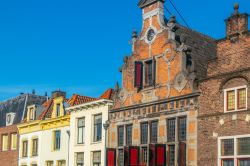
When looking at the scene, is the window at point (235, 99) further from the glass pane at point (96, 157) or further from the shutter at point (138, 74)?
the glass pane at point (96, 157)

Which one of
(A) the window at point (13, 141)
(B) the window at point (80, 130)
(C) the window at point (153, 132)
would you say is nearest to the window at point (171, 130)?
(C) the window at point (153, 132)

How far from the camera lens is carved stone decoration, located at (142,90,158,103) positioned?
3515 cm

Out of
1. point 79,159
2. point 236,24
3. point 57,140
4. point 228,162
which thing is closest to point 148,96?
point 228,162

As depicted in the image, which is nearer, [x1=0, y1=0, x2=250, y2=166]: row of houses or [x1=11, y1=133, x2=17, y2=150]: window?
[x1=0, y1=0, x2=250, y2=166]: row of houses

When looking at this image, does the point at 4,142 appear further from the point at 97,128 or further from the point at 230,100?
the point at 230,100

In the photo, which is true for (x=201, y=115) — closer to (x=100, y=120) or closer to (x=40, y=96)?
(x=100, y=120)

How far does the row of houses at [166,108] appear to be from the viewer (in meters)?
29.9

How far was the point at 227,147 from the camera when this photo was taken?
29.8 metres

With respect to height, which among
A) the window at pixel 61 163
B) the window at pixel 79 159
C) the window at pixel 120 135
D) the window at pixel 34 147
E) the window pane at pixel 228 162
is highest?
the window at pixel 120 135

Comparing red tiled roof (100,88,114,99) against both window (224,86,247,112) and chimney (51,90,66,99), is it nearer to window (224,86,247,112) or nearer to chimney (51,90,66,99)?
chimney (51,90,66,99)

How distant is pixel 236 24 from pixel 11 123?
31.8 meters

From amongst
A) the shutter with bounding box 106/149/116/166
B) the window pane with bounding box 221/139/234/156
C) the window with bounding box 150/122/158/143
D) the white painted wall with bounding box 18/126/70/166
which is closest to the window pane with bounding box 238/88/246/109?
the window pane with bounding box 221/139/234/156

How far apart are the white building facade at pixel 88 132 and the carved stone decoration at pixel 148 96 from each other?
417cm

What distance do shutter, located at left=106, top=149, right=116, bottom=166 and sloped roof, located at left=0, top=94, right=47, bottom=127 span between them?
1860 centimetres
